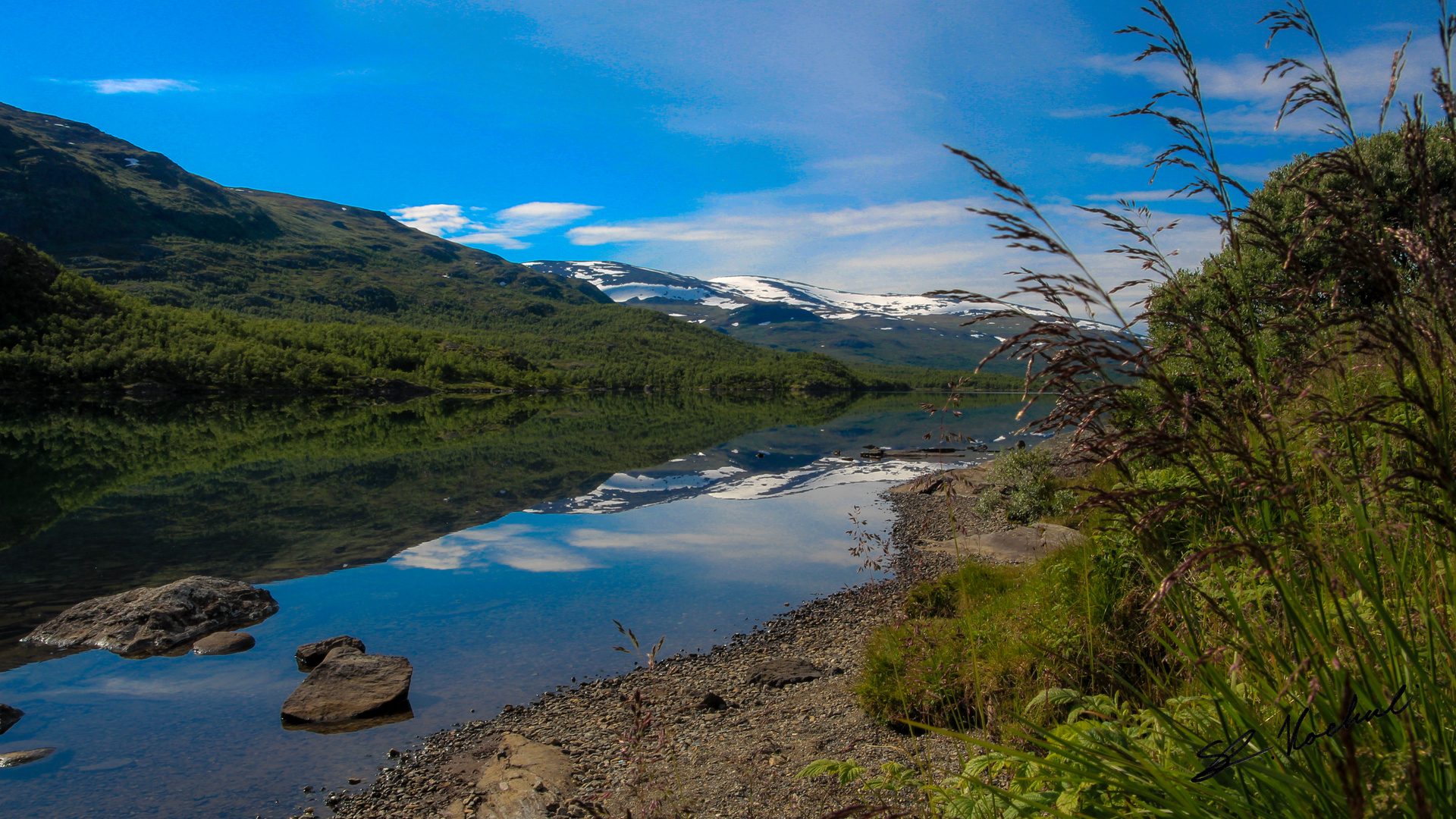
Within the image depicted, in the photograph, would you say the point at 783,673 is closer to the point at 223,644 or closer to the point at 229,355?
the point at 223,644

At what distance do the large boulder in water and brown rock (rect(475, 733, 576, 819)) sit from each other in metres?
→ 7.19

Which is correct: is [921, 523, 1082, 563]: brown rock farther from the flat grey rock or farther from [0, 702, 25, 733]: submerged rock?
[0, 702, 25, 733]: submerged rock

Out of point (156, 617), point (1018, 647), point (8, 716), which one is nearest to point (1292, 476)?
point (1018, 647)

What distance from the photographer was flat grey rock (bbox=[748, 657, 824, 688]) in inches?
355

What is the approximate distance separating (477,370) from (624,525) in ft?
424

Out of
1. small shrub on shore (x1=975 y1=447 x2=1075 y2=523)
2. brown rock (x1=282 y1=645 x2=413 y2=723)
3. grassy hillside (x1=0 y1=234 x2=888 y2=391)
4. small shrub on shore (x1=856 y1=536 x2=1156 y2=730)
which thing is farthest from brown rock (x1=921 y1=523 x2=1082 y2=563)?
grassy hillside (x1=0 y1=234 x2=888 y2=391)

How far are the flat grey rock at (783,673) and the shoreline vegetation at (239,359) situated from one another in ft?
267

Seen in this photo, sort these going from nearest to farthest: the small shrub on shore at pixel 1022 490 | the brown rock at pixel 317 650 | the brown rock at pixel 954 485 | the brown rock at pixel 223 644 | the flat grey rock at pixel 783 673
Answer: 1. the flat grey rock at pixel 783 673
2. the brown rock at pixel 317 650
3. the brown rock at pixel 223 644
4. the small shrub on shore at pixel 1022 490
5. the brown rock at pixel 954 485

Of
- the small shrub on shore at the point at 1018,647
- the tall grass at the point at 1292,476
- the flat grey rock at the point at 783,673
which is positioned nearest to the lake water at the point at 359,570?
the flat grey rock at the point at 783,673

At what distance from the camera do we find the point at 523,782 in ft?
21.6

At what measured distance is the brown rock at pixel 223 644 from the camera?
10.9 metres

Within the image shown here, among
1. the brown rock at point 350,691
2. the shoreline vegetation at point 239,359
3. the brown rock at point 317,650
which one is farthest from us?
the shoreline vegetation at point 239,359

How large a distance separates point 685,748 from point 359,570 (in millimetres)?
11198
